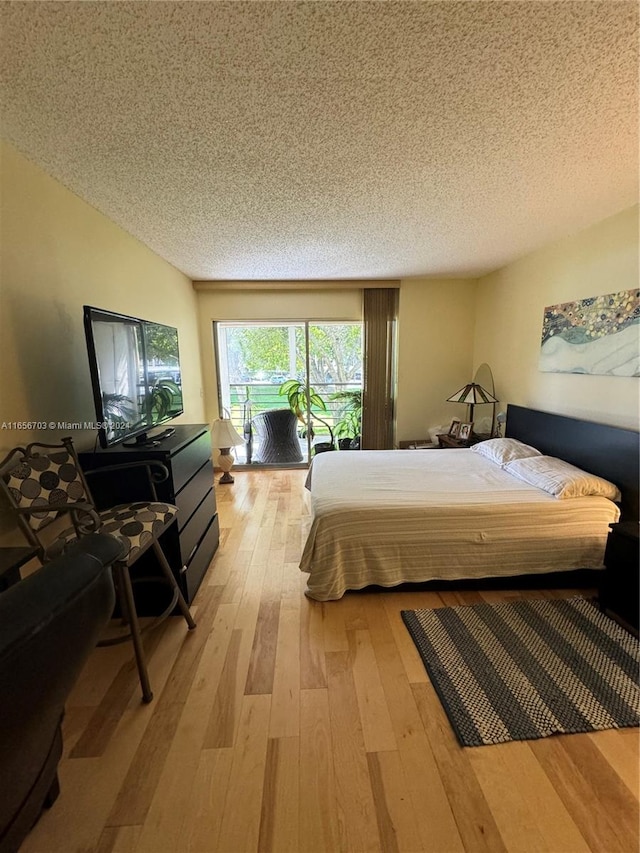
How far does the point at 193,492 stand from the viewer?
2.25m

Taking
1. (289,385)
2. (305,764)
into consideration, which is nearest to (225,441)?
(289,385)

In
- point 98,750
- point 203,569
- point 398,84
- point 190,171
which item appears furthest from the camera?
point 203,569

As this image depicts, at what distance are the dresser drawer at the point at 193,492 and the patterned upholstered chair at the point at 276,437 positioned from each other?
1.79m

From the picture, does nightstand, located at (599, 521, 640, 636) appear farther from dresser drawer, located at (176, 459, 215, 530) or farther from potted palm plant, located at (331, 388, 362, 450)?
potted palm plant, located at (331, 388, 362, 450)

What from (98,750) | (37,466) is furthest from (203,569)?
(37,466)

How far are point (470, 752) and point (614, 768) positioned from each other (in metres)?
0.49

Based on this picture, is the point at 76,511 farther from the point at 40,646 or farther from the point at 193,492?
the point at 40,646

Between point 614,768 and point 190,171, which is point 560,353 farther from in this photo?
point 190,171

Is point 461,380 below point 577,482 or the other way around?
the other way around

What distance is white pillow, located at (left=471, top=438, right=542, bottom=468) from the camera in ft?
9.22

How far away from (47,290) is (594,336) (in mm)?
3405

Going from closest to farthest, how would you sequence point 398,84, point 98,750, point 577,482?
1. point 398,84
2. point 98,750
3. point 577,482

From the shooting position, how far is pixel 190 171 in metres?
1.74

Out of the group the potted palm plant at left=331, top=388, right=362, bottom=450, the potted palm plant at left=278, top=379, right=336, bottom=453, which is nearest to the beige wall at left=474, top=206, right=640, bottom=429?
the potted palm plant at left=331, top=388, right=362, bottom=450
